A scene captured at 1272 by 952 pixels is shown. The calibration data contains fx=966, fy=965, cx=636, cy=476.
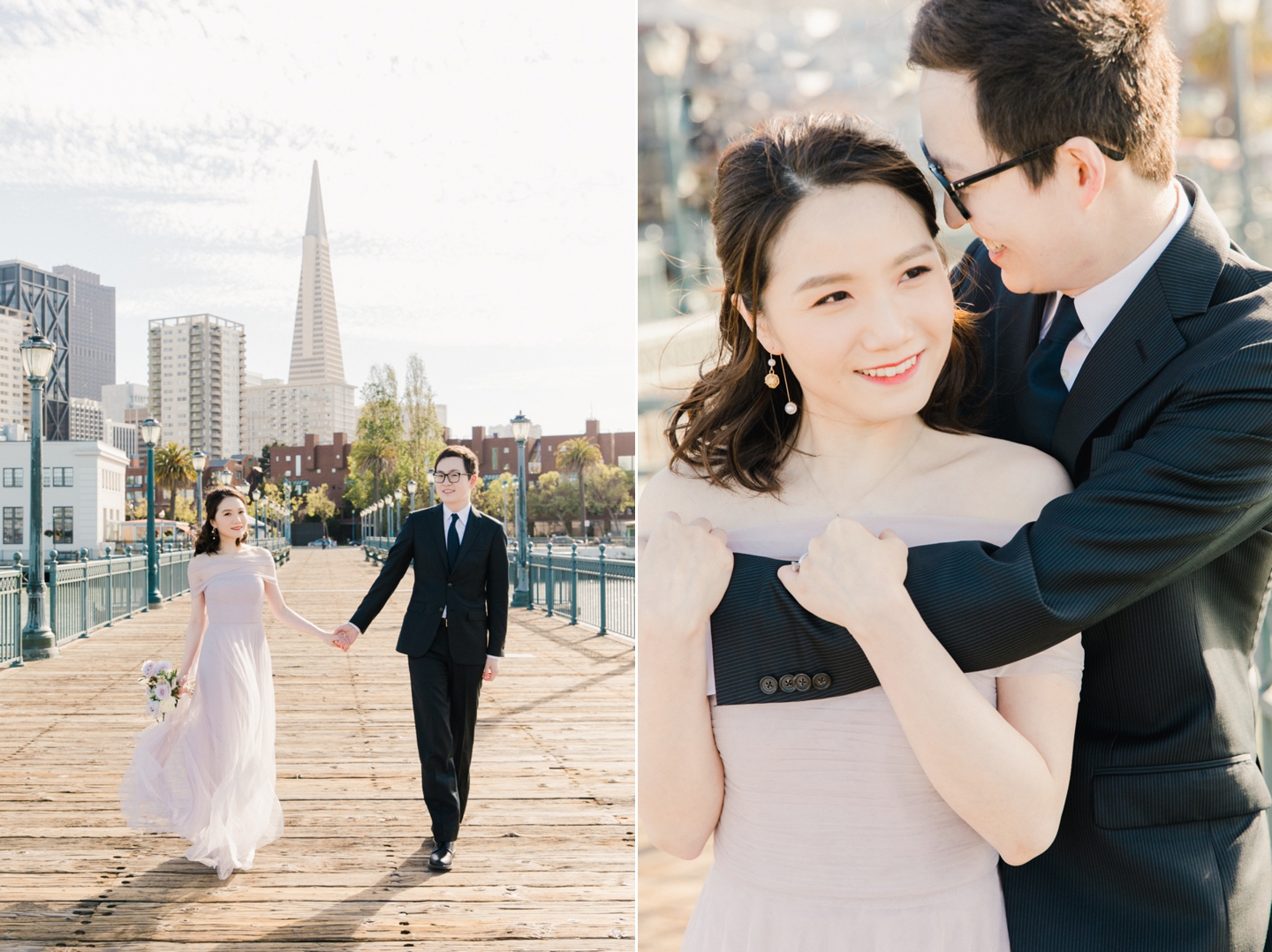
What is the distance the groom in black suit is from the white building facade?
14.6 feet

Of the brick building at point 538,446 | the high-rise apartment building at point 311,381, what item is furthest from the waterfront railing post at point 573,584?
the high-rise apartment building at point 311,381

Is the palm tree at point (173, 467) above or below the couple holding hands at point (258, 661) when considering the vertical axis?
above

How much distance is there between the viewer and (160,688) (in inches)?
140

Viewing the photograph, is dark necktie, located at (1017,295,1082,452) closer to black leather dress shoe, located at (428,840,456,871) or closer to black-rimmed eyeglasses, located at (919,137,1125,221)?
black-rimmed eyeglasses, located at (919,137,1125,221)

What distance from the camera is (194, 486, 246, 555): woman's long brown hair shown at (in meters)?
3.59

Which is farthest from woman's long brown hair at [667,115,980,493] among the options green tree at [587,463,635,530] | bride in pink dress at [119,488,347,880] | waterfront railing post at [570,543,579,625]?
waterfront railing post at [570,543,579,625]

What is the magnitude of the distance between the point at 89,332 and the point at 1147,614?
4.67 m

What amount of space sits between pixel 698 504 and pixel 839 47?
133cm

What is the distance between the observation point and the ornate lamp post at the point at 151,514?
4613 mm

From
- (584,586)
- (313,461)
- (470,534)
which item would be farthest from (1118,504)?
(584,586)

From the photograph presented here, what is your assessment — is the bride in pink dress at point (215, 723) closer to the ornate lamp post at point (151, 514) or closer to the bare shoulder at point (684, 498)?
the ornate lamp post at point (151, 514)

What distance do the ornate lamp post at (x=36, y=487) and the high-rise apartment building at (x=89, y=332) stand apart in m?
0.12

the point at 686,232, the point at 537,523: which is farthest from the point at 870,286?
the point at 537,523

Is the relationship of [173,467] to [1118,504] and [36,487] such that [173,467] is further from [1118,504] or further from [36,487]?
[1118,504]
